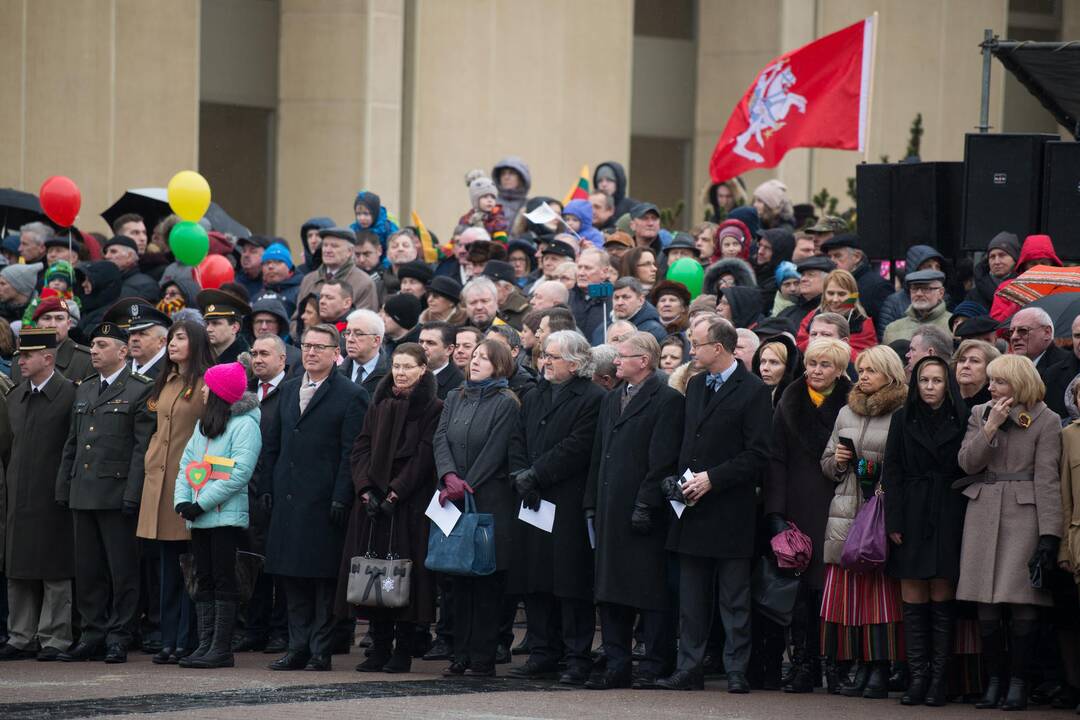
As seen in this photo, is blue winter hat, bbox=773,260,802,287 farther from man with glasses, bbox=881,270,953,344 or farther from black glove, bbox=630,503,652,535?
black glove, bbox=630,503,652,535

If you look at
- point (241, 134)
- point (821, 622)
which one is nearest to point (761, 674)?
point (821, 622)

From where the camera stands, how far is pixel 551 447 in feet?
38.8

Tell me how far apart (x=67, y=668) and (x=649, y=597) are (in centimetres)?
377

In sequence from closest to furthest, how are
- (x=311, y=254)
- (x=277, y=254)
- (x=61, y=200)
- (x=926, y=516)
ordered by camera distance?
(x=926, y=516)
(x=61, y=200)
(x=277, y=254)
(x=311, y=254)

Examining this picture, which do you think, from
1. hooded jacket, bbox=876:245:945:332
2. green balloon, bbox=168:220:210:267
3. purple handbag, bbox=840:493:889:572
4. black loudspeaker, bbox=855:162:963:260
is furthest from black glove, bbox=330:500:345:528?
black loudspeaker, bbox=855:162:963:260

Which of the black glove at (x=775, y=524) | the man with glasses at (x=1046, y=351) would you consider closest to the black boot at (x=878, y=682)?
the black glove at (x=775, y=524)

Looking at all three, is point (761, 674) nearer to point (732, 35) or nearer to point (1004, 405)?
point (1004, 405)

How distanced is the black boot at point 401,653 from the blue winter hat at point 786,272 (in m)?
4.69

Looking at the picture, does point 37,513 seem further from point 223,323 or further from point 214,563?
point 223,323

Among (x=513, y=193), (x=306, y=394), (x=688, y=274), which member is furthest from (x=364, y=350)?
(x=513, y=193)

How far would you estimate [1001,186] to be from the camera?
14453 millimetres

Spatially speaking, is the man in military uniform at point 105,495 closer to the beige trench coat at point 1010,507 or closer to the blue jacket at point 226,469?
the blue jacket at point 226,469

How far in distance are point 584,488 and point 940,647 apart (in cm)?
239

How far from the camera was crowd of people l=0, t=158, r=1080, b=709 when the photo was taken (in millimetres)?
10867
